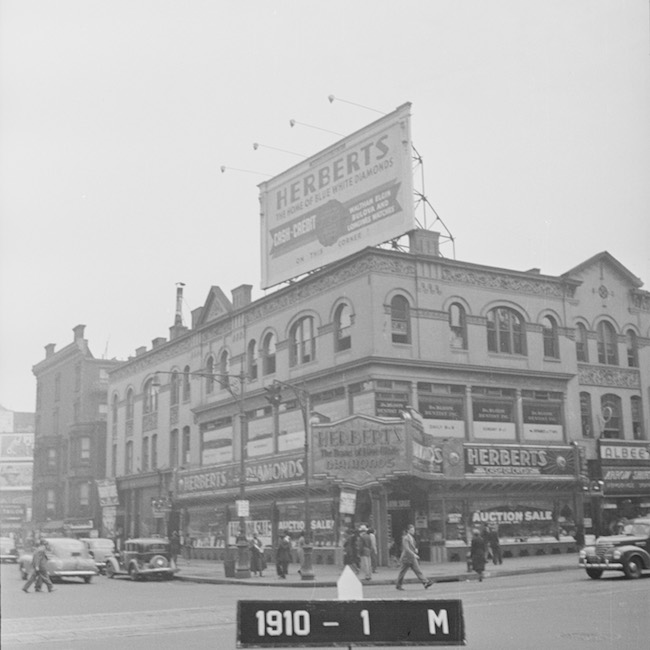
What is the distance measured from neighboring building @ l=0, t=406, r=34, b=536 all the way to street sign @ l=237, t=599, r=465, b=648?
1984mm

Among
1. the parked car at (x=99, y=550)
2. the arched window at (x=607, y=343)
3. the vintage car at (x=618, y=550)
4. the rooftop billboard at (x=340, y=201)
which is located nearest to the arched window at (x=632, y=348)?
the arched window at (x=607, y=343)

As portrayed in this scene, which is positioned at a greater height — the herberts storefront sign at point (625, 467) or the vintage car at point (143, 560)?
the herberts storefront sign at point (625, 467)

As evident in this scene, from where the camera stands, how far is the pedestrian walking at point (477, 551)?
962 centimetres

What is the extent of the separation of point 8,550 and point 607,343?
7434mm

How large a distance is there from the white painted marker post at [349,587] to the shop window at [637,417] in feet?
16.0

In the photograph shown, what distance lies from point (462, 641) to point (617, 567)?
371 inches

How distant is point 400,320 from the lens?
37.6ft

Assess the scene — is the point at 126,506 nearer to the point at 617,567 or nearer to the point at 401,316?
the point at 401,316

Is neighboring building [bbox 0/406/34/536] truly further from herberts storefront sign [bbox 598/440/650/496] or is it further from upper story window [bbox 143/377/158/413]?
herberts storefront sign [bbox 598/440/650/496]

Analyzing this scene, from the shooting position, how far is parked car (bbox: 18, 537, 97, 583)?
7.06 m

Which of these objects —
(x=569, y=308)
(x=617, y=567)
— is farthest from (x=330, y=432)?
(x=617, y=567)

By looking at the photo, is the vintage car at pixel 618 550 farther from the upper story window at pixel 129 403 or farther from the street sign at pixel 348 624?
the upper story window at pixel 129 403

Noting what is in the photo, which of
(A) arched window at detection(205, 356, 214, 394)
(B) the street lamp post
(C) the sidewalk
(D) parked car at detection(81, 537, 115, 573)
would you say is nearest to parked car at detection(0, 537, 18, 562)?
(D) parked car at detection(81, 537, 115, 573)

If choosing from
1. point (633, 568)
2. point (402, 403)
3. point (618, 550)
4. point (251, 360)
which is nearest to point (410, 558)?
point (402, 403)
